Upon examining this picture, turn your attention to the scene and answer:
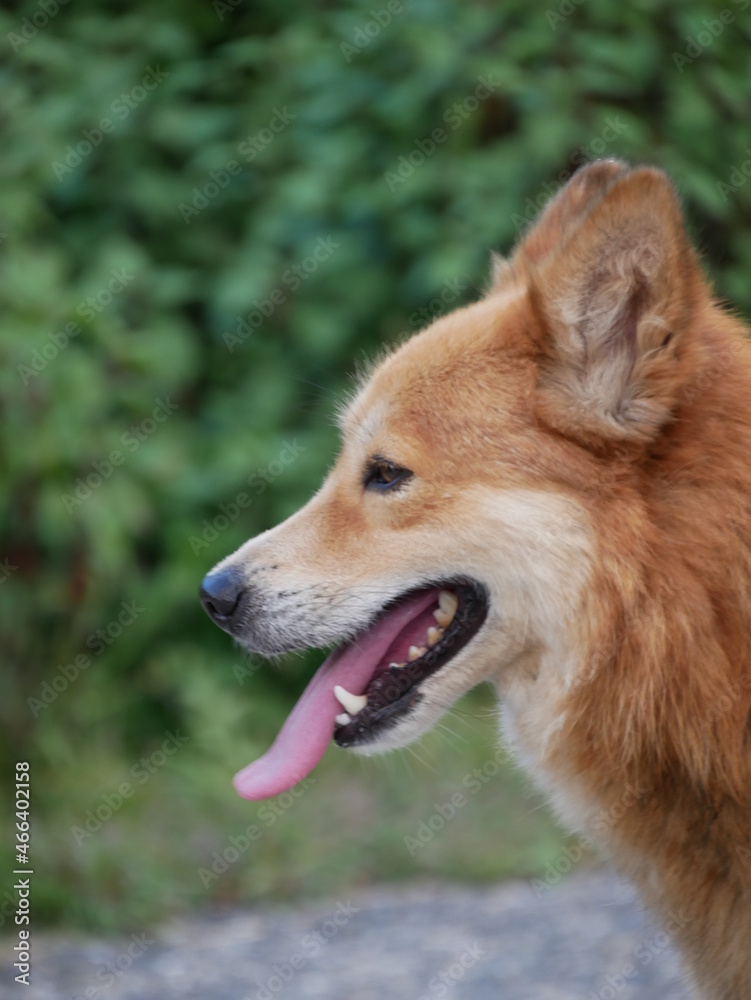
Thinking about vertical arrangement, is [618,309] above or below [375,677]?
above

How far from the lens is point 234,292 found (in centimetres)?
544

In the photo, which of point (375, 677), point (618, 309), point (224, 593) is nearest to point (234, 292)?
point (224, 593)

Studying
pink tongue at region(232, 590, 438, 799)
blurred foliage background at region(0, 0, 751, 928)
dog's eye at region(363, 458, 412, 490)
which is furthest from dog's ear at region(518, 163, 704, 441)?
blurred foliage background at region(0, 0, 751, 928)

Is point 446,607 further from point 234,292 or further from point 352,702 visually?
point 234,292

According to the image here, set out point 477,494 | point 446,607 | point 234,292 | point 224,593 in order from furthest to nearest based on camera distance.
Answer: point 234,292, point 224,593, point 446,607, point 477,494

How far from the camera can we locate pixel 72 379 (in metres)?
4.82

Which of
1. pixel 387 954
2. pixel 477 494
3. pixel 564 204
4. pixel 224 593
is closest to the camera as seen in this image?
pixel 477 494

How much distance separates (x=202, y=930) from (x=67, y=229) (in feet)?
11.0

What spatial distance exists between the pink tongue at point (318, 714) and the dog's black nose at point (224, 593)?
26cm

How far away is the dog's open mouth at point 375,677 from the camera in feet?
9.05

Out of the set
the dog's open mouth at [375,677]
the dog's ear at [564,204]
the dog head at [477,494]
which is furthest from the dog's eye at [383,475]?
the dog's ear at [564,204]

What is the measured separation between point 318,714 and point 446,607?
40cm

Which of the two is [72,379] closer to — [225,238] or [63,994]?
[225,238]

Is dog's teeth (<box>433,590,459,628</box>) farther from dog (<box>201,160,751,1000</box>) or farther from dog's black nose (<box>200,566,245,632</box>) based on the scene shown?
dog's black nose (<box>200,566,245,632</box>)
